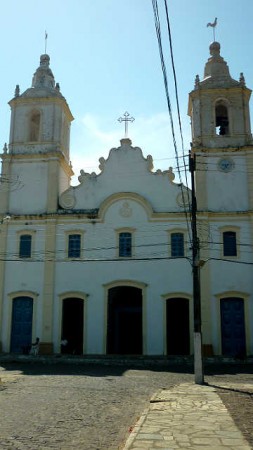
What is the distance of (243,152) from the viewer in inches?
1006

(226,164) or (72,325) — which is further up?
(226,164)

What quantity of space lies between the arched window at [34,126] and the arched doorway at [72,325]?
9773 mm

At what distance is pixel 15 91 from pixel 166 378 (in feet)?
64.4

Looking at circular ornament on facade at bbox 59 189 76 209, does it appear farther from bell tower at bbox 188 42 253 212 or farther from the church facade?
bell tower at bbox 188 42 253 212

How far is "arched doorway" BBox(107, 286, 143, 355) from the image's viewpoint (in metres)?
24.4

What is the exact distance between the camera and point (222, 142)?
25906mm

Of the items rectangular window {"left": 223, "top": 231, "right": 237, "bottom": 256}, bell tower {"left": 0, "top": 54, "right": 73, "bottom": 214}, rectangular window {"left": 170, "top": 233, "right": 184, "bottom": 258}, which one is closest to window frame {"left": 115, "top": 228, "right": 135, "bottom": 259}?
rectangular window {"left": 170, "top": 233, "right": 184, "bottom": 258}

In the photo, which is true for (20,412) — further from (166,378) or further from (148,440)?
(166,378)

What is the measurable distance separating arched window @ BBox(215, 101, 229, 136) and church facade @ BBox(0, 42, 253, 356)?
0.26 feet

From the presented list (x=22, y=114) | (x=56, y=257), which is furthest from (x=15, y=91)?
(x=56, y=257)

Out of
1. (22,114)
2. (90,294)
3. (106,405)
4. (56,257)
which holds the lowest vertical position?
(106,405)

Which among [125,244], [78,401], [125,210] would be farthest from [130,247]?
[78,401]

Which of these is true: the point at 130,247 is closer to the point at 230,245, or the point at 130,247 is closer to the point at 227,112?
the point at 230,245

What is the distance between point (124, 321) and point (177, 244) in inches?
189
